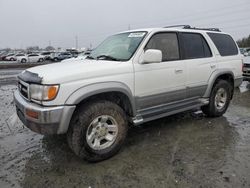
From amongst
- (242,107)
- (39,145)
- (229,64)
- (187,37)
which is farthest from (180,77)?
(242,107)

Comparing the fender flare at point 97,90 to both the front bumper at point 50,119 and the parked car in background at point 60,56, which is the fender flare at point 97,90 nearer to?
the front bumper at point 50,119

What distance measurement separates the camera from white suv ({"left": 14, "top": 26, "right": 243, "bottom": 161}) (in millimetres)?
3236

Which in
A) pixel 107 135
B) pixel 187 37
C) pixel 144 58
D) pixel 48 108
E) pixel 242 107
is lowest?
pixel 242 107

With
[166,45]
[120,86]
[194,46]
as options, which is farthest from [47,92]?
[194,46]

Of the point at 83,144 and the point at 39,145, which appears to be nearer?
the point at 83,144

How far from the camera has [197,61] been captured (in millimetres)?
4852

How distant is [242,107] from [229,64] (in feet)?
5.92

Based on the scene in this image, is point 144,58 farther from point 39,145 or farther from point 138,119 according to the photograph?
point 39,145

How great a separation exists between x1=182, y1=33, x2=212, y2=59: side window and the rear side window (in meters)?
0.38

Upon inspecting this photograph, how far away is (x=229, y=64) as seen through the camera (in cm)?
557

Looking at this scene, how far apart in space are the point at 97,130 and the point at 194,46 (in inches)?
107

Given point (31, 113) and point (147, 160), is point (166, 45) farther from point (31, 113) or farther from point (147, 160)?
point (31, 113)

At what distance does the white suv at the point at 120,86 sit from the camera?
127 inches

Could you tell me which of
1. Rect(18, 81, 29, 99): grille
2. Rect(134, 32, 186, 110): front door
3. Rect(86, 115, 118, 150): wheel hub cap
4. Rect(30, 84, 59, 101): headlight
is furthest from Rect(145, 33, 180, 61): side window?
Rect(18, 81, 29, 99): grille
